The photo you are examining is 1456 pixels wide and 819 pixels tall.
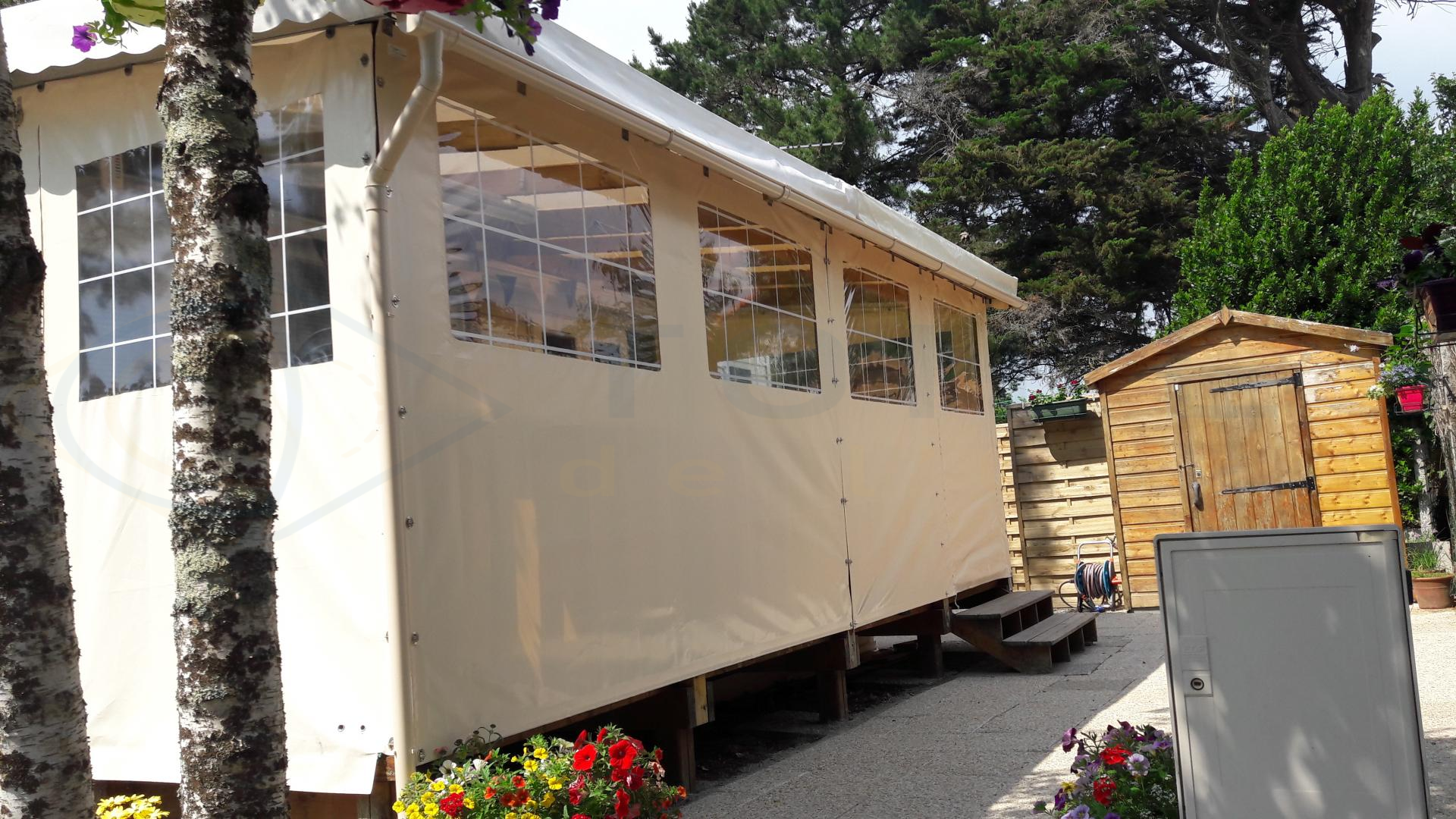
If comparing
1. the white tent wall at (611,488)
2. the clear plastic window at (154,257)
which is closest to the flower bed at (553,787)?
the white tent wall at (611,488)

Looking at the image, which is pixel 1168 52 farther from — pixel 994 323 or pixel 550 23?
pixel 550 23

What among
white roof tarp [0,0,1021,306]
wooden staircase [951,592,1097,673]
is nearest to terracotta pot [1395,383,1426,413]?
wooden staircase [951,592,1097,673]

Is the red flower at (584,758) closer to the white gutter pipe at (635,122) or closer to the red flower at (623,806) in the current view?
the red flower at (623,806)

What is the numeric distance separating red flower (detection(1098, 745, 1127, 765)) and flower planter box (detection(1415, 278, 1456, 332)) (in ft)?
6.69

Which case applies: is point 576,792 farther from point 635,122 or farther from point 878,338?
point 878,338

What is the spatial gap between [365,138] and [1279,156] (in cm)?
1184

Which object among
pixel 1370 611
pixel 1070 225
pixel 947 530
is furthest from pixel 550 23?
pixel 1070 225

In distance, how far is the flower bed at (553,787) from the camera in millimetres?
3273

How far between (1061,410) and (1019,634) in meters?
3.56

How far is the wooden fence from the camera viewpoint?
441 inches

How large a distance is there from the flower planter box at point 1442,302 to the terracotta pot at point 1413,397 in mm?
5487

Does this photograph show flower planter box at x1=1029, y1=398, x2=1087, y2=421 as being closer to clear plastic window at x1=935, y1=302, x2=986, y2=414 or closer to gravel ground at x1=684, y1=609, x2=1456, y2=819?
clear plastic window at x1=935, y1=302, x2=986, y2=414

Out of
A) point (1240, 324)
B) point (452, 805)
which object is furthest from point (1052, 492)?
point (452, 805)

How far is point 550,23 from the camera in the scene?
4.56 metres
